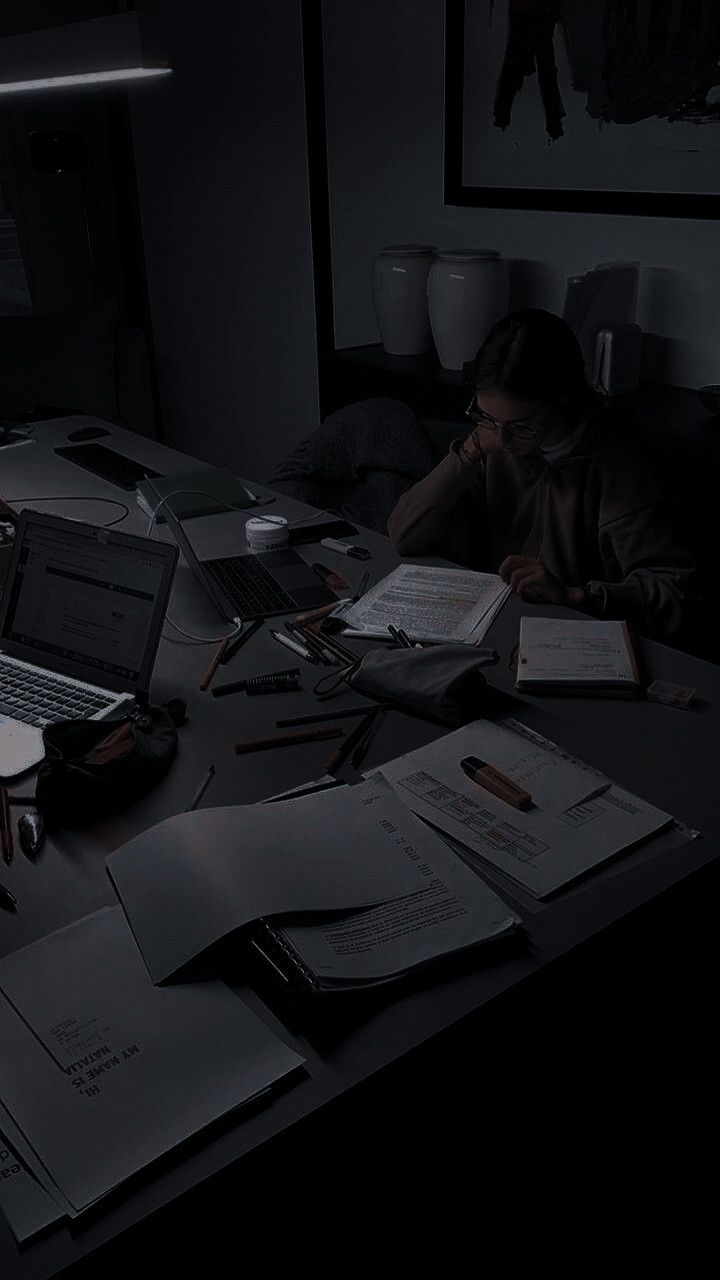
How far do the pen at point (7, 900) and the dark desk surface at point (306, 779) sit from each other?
11 millimetres

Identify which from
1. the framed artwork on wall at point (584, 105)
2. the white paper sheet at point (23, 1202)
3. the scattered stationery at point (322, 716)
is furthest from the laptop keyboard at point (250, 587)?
the framed artwork on wall at point (584, 105)

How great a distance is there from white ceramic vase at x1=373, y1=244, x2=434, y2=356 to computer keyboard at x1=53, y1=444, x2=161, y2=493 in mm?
1012

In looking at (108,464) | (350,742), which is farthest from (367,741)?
(108,464)

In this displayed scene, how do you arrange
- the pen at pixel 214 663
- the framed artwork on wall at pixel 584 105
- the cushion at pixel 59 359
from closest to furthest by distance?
the pen at pixel 214 663, the framed artwork on wall at pixel 584 105, the cushion at pixel 59 359

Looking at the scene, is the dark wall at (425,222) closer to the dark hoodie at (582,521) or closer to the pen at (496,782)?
the dark hoodie at (582,521)

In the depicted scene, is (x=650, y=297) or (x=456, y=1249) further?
(x=650, y=297)

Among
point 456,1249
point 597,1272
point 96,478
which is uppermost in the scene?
point 96,478

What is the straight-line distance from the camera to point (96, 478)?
263cm

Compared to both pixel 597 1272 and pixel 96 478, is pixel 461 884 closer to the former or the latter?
pixel 597 1272

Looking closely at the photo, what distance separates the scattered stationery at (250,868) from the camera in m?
1.02

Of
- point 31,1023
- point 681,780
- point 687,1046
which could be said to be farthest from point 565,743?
point 31,1023

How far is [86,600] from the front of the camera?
1.52m

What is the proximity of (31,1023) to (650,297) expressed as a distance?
2.53 m

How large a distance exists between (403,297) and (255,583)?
162 centimetres
